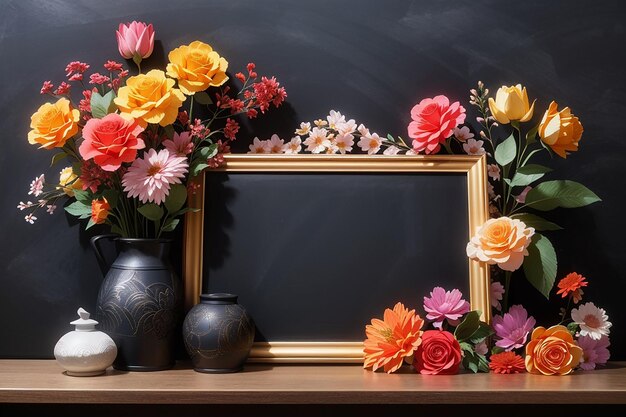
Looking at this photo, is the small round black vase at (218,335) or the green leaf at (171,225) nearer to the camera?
the small round black vase at (218,335)

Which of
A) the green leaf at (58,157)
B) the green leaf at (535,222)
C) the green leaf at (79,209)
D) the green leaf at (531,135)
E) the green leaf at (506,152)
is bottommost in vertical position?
the green leaf at (535,222)

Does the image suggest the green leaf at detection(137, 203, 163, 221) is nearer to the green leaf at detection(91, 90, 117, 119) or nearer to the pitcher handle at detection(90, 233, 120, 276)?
the pitcher handle at detection(90, 233, 120, 276)

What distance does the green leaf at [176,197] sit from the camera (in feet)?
4.32

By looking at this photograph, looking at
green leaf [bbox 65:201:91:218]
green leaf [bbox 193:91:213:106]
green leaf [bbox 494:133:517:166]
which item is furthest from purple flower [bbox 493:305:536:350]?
green leaf [bbox 65:201:91:218]

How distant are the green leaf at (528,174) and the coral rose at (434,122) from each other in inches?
6.9

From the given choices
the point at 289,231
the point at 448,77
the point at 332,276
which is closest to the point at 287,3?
the point at 448,77

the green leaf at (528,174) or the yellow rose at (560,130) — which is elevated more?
the yellow rose at (560,130)

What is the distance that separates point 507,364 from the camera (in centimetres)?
128

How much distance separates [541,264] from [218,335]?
2.30 feet

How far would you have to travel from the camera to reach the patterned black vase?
1240 millimetres

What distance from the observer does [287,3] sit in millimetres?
1480

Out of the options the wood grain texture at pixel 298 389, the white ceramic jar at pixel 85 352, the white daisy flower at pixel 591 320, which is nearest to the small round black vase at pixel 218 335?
the wood grain texture at pixel 298 389

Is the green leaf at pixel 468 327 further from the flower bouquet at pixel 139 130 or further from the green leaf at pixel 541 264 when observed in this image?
the flower bouquet at pixel 139 130

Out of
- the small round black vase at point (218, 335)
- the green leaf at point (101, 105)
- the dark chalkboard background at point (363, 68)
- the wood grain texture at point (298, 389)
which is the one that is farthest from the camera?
the dark chalkboard background at point (363, 68)
